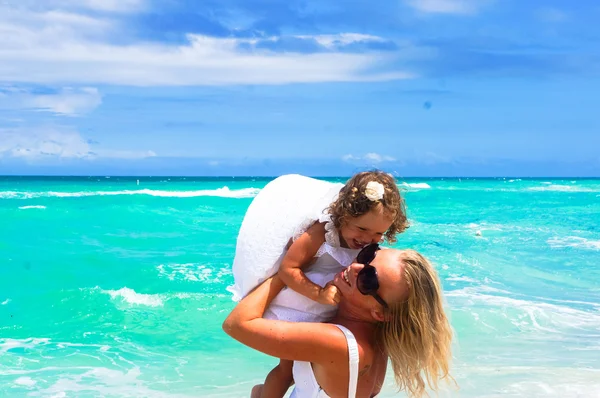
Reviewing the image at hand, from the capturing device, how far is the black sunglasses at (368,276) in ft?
8.99

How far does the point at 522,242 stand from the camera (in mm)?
16203

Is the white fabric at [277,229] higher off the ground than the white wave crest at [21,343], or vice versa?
the white fabric at [277,229]

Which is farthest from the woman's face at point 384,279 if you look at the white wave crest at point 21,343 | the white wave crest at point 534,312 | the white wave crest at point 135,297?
the white wave crest at point 135,297

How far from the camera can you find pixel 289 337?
281 centimetres

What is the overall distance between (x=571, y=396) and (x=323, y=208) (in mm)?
3526

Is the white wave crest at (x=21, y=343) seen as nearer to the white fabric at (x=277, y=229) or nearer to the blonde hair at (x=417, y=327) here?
the white fabric at (x=277, y=229)

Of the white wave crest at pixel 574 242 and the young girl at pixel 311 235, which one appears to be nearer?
the young girl at pixel 311 235

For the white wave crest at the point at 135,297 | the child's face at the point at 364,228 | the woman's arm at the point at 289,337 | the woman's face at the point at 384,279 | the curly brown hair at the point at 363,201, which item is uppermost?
the curly brown hair at the point at 363,201

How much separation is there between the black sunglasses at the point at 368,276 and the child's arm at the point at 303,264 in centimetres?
16

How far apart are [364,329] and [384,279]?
0.32 m

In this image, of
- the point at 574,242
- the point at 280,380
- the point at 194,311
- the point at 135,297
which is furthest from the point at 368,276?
the point at 574,242

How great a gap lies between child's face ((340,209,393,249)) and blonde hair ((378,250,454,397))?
21cm

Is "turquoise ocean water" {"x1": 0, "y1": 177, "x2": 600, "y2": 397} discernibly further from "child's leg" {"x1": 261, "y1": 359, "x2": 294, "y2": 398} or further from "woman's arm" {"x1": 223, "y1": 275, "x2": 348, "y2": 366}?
A: "child's leg" {"x1": 261, "y1": 359, "x2": 294, "y2": 398}

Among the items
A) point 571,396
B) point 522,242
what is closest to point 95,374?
point 571,396
